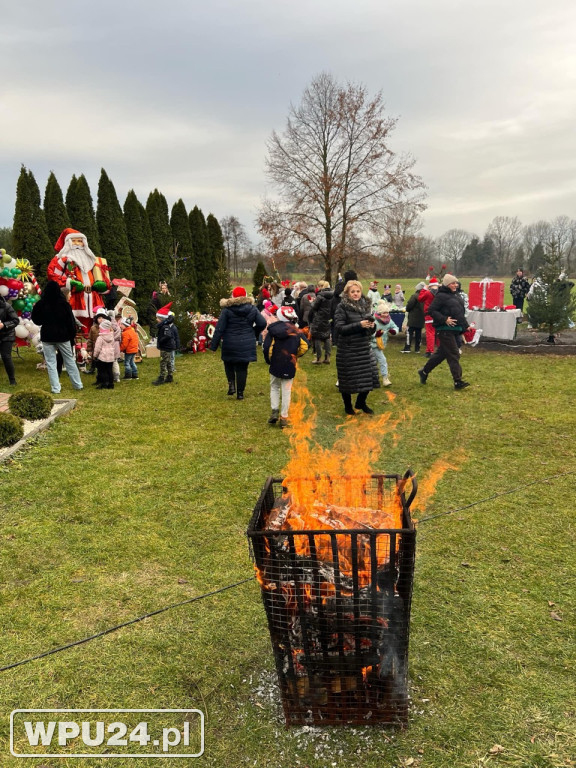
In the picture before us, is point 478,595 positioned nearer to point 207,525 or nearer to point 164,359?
point 207,525

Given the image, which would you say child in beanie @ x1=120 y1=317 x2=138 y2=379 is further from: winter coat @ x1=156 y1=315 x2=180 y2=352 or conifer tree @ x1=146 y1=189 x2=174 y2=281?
conifer tree @ x1=146 y1=189 x2=174 y2=281

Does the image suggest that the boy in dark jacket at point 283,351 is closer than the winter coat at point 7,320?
Yes

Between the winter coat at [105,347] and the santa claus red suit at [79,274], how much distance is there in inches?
75.2

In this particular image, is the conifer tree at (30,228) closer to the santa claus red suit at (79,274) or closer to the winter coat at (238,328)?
the santa claus red suit at (79,274)

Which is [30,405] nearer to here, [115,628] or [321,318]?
[115,628]

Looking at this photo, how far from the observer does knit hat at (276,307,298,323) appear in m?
7.41

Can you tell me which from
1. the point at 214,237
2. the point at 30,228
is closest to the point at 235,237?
the point at 214,237

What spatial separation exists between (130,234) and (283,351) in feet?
47.4

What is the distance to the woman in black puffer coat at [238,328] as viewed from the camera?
27.9ft

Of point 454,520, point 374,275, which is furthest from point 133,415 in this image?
point 374,275

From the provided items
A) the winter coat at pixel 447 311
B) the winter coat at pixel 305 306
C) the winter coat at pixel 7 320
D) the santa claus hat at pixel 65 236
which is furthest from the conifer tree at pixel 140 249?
the winter coat at pixel 447 311

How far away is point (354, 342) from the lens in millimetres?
7570

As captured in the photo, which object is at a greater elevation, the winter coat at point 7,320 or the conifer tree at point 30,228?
the conifer tree at point 30,228

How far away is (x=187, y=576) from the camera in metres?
3.86
